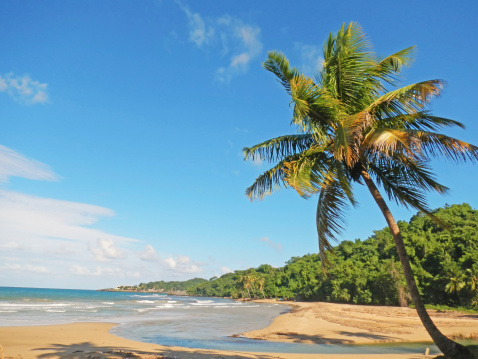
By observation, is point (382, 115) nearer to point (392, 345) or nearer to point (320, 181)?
point (320, 181)

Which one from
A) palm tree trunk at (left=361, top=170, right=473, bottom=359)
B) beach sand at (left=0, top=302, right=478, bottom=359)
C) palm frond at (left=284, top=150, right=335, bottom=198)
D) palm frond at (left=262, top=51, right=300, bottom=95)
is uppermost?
palm frond at (left=262, top=51, right=300, bottom=95)

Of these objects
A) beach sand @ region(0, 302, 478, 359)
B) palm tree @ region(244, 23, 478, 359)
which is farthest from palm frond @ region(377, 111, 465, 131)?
beach sand @ region(0, 302, 478, 359)

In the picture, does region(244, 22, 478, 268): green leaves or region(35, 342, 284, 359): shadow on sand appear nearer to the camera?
region(244, 22, 478, 268): green leaves

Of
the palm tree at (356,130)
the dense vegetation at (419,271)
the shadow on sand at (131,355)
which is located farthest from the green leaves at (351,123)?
the dense vegetation at (419,271)

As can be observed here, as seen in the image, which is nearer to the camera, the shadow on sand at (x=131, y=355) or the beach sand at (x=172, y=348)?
the shadow on sand at (x=131, y=355)

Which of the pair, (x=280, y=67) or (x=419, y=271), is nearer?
(x=280, y=67)

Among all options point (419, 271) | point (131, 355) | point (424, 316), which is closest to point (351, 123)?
point (424, 316)

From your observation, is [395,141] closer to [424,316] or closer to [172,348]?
[424,316]

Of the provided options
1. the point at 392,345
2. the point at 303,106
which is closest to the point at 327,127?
the point at 303,106

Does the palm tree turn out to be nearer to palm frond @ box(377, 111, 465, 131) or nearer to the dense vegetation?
palm frond @ box(377, 111, 465, 131)

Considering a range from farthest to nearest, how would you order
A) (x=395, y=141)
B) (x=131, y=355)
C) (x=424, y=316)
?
1. (x=131, y=355)
2. (x=424, y=316)
3. (x=395, y=141)

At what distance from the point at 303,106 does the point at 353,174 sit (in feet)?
6.07

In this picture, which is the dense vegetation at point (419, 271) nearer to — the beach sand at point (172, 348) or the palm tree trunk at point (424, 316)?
the beach sand at point (172, 348)

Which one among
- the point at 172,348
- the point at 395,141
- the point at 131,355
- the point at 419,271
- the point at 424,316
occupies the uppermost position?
the point at 395,141
